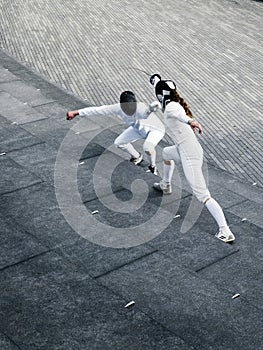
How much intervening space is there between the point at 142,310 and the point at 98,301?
1.43 feet

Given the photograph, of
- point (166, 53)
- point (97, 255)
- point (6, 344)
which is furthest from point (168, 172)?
point (166, 53)

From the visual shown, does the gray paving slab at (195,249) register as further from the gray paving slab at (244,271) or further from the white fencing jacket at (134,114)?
the white fencing jacket at (134,114)

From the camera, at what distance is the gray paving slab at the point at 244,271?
7.11 metres

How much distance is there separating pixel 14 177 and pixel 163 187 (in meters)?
2.02

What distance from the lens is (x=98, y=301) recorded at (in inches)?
263

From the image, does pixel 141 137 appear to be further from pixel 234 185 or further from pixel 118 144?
pixel 234 185

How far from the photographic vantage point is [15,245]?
767 centimetres

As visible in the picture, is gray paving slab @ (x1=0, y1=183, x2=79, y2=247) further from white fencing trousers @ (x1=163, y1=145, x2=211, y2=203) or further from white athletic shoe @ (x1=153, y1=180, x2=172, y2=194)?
white fencing trousers @ (x1=163, y1=145, x2=211, y2=203)

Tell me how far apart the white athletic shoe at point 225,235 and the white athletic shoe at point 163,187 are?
118 cm

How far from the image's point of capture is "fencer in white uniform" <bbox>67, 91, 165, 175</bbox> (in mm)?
9625

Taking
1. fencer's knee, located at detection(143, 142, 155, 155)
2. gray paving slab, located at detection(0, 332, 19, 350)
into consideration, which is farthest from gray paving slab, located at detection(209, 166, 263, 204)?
gray paving slab, located at detection(0, 332, 19, 350)

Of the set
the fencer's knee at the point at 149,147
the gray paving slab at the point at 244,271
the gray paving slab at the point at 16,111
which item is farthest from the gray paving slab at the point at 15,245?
the gray paving slab at the point at 16,111

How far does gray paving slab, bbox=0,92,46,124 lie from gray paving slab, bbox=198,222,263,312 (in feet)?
15.8

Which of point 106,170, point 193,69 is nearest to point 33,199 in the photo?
point 106,170
